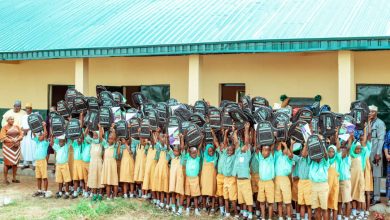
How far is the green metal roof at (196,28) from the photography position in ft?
28.2

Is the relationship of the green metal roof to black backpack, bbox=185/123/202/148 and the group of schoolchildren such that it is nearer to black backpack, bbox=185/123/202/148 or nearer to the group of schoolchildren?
the group of schoolchildren

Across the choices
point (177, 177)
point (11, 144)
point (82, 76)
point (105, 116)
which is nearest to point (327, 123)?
point (177, 177)

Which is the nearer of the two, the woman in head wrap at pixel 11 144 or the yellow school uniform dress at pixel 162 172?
the yellow school uniform dress at pixel 162 172

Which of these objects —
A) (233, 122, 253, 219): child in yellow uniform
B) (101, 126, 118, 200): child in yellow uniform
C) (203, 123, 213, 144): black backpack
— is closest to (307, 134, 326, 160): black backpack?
(233, 122, 253, 219): child in yellow uniform

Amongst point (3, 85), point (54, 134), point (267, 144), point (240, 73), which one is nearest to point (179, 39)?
point (240, 73)

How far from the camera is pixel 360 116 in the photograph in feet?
23.9

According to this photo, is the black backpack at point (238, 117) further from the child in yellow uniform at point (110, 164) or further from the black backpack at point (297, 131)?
the child in yellow uniform at point (110, 164)

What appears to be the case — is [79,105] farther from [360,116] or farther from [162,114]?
[360,116]

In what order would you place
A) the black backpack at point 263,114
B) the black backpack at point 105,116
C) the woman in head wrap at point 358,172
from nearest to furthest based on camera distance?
the black backpack at point 263,114 → the woman in head wrap at point 358,172 → the black backpack at point 105,116

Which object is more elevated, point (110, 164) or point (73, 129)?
point (73, 129)

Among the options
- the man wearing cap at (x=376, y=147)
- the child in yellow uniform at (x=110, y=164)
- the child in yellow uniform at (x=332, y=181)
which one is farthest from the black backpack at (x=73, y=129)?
the man wearing cap at (x=376, y=147)

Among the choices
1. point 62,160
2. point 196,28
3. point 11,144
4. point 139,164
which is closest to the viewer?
point 139,164

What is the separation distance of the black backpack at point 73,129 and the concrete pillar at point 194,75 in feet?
8.17

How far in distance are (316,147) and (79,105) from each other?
4.40m
